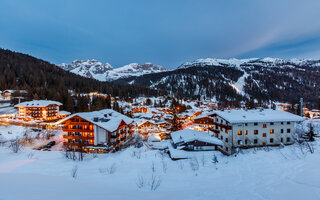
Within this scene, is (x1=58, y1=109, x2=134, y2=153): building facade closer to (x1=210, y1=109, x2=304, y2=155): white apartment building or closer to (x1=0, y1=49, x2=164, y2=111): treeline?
(x1=210, y1=109, x2=304, y2=155): white apartment building

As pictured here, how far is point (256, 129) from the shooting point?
101 feet

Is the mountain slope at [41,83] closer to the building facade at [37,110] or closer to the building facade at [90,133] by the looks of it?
the building facade at [37,110]

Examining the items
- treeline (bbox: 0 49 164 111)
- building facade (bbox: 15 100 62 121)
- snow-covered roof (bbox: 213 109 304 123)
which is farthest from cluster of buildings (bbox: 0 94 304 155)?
A: treeline (bbox: 0 49 164 111)

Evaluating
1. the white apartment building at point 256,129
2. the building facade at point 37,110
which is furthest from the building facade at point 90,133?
the building facade at point 37,110

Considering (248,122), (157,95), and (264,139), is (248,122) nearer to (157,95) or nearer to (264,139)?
(264,139)

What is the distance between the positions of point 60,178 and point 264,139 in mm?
35691

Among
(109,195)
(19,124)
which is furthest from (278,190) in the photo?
(19,124)

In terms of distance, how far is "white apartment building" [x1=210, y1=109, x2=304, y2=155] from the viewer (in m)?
30.1

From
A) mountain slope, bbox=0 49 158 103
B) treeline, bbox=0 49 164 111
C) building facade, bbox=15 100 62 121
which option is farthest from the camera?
mountain slope, bbox=0 49 158 103

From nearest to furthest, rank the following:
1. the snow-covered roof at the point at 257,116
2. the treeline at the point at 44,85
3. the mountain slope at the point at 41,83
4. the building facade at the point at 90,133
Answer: the snow-covered roof at the point at 257,116 < the building facade at the point at 90,133 < the treeline at the point at 44,85 < the mountain slope at the point at 41,83

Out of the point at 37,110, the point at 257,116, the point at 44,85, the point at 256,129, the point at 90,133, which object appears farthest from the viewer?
the point at 44,85

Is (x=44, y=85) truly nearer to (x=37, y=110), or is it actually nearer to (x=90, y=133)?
(x=37, y=110)

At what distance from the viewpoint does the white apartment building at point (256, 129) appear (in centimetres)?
3010

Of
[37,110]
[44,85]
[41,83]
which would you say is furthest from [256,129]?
[41,83]
